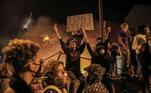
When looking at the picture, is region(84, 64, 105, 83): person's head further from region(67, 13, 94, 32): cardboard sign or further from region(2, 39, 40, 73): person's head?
region(2, 39, 40, 73): person's head

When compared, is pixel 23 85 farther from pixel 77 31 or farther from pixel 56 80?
pixel 77 31

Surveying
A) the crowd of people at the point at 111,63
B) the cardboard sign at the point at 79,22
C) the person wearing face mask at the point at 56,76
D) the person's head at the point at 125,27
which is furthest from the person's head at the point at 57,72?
the person's head at the point at 125,27

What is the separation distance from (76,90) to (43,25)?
1957 millimetres

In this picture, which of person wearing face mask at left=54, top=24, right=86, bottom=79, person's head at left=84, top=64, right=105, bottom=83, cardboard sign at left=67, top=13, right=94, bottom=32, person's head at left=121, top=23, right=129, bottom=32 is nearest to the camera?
person's head at left=84, top=64, right=105, bottom=83

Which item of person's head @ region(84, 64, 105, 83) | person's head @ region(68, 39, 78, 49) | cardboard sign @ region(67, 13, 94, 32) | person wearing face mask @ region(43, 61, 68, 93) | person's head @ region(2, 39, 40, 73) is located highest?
cardboard sign @ region(67, 13, 94, 32)

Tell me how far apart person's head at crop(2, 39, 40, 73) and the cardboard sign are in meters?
4.20

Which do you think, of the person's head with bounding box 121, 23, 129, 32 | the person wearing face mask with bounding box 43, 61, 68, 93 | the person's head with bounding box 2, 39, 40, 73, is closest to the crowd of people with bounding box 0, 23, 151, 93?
the person's head with bounding box 121, 23, 129, 32

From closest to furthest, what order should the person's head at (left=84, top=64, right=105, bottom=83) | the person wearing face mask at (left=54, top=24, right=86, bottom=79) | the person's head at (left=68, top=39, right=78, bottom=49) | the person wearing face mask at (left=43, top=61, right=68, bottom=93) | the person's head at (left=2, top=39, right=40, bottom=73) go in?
1. the person's head at (left=2, top=39, right=40, bottom=73)
2. the person wearing face mask at (left=43, top=61, right=68, bottom=93)
3. the person's head at (left=84, top=64, right=105, bottom=83)
4. the person wearing face mask at (left=54, top=24, right=86, bottom=79)
5. the person's head at (left=68, top=39, right=78, bottom=49)

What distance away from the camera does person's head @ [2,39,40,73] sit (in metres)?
2.42

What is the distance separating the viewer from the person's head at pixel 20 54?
2.42m

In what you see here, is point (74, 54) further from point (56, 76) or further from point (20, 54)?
point (20, 54)

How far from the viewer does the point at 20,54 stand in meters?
2.50

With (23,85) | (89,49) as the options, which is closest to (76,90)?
(89,49)

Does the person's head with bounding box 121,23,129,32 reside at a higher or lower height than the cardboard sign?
lower
